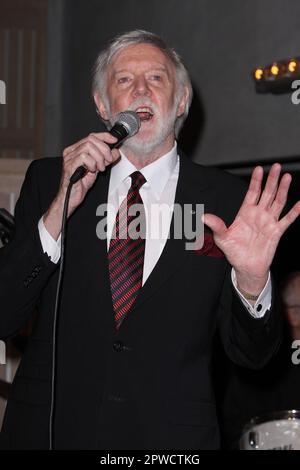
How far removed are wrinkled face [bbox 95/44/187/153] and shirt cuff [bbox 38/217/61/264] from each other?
1.41 ft

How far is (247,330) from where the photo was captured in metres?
2.12

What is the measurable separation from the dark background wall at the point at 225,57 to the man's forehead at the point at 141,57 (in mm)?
2008

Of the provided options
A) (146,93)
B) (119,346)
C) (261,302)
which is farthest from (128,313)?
(146,93)

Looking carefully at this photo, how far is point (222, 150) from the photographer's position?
194 inches

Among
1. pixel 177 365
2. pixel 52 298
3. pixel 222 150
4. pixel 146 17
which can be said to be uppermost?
pixel 146 17

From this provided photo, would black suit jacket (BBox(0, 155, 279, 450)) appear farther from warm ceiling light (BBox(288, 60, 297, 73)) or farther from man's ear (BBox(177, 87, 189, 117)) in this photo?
warm ceiling light (BBox(288, 60, 297, 73))

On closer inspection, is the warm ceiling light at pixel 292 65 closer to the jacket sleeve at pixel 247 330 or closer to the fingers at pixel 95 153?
the jacket sleeve at pixel 247 330

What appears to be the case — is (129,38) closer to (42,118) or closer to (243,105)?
(243,105)

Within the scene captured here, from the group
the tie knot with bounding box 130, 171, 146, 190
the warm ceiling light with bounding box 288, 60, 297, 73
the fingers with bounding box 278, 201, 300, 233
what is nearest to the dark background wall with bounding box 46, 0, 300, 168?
the warm ceiling light with bounding box 288, 60, 297, 73

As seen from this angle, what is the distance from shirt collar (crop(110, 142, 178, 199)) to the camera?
7.68 ft

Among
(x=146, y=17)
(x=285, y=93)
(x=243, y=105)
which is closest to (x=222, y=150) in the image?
(x=243, y=105)

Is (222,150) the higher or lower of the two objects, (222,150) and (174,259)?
the higher

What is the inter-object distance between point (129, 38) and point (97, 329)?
0.97m

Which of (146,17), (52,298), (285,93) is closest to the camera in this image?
(52,298)
